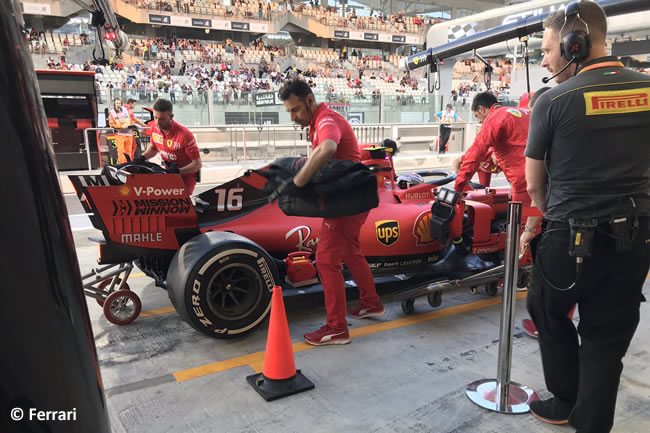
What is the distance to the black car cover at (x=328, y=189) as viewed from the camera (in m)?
3.61

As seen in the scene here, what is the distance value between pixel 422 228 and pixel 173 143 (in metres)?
3.03

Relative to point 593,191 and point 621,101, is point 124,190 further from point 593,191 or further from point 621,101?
point 621,101

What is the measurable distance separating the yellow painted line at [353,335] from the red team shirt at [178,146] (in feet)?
8.73

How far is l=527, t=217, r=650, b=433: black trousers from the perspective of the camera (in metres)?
2.47

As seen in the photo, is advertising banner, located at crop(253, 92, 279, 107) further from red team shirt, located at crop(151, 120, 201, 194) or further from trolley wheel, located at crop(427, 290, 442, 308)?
trolley wheel, located at crop(427, 290, 442, 308)

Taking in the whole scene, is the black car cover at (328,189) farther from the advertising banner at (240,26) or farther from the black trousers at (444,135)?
the advertising banner at (240,26)

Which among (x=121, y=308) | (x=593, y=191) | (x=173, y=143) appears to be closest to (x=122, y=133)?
(x=173, y=143)

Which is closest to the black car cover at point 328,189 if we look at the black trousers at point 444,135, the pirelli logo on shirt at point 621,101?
the pirelli logo on shirt at point 621,101

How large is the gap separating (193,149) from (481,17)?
12.4 meters

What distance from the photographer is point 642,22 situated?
15477mm

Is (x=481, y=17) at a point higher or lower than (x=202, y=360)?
higher

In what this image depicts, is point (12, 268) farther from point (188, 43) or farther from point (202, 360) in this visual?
point (188, 43)

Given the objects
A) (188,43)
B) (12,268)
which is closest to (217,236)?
(12,268)

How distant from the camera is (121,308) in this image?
4426 mm
